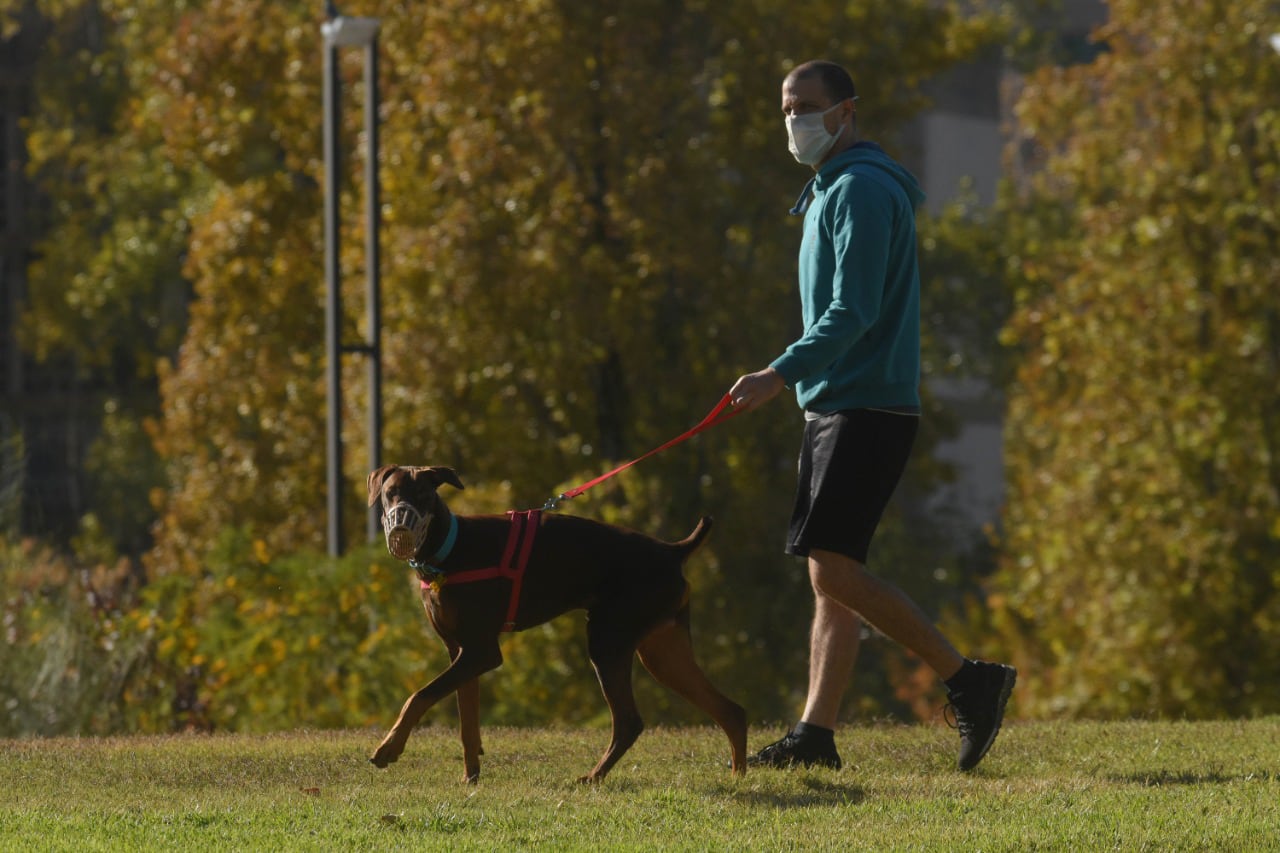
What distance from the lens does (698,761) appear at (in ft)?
25.2

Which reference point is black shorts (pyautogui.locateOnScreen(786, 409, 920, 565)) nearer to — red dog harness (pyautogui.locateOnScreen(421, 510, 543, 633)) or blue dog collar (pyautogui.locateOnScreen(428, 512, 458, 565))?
red dog harness (pyautogui.locateOnScreen(421, 510, 543, 633))

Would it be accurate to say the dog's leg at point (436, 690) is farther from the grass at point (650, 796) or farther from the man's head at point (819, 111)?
the man's head at point (819, 111)

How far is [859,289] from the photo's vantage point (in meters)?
7.00

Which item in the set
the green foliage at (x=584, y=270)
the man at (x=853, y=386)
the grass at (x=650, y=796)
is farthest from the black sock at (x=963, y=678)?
the green foliage at (x=584, y=270)

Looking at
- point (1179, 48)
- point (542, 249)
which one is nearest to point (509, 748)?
point (542, 249)

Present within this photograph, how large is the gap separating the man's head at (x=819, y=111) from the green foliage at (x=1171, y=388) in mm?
10107

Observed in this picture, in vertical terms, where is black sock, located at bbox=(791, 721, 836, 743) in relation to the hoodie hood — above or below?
below

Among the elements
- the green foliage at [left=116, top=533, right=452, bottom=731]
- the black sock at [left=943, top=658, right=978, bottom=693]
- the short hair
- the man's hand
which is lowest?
the green foliage at [left=116, top=533, right=452, bottom=731]

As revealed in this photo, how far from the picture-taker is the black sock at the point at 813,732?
24.3 feet

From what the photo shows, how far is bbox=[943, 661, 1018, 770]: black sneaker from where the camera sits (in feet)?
23.9

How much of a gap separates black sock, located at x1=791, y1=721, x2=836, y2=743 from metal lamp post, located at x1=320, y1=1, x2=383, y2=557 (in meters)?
8.01

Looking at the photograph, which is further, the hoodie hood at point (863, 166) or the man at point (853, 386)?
the hoodie hood at point (863, 166)

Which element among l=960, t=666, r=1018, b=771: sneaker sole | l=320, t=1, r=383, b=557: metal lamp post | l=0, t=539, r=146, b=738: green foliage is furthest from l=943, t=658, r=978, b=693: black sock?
l=320, t=1, r=383, b=557: metal lamp post

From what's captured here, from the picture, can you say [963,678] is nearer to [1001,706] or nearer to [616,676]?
[1001,706]
